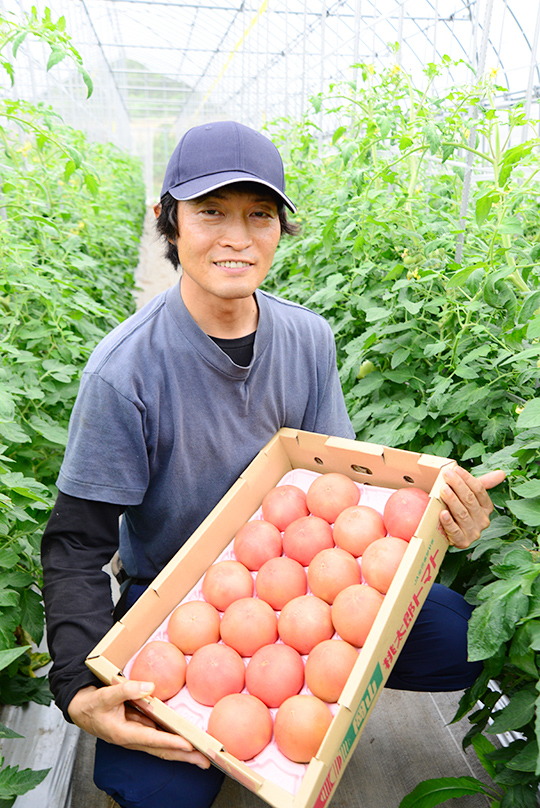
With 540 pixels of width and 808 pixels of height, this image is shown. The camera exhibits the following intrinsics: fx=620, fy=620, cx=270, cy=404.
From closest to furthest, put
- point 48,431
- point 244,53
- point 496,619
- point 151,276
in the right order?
1. point 496,619
2. point 48,431
3. point 151,276
4. point 244,53

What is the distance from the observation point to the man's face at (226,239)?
128cm

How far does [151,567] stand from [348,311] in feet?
4.29

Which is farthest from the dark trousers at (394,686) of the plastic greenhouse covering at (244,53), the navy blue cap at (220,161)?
the plastic greenhouse covering at (244,53)

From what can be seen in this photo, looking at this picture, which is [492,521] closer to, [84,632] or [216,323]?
[216,323]

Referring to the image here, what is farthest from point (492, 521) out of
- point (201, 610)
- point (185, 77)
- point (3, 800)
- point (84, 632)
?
point (185, 77)

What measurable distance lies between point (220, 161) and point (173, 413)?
530 millimetres

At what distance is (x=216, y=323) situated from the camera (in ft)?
4.71

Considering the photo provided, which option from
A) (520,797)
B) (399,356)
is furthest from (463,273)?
(520,797)

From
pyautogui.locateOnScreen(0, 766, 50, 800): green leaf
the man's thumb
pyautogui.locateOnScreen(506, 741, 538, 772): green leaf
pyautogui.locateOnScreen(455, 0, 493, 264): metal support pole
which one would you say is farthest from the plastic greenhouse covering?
pyautogui.locateOnScreen(0, 766, 50, 800): green leaf

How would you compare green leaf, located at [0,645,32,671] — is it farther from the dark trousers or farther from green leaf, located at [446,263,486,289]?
green leaf, located at [446,263,486,289]

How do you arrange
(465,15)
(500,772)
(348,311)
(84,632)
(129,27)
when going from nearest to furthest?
(84,632)
(500,772)
(348,311)
(465,15)
(129,27)

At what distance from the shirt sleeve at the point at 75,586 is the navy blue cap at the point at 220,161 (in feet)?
2.20

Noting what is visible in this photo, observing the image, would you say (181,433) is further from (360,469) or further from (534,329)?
(534,329)

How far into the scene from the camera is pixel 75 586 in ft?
3.88
